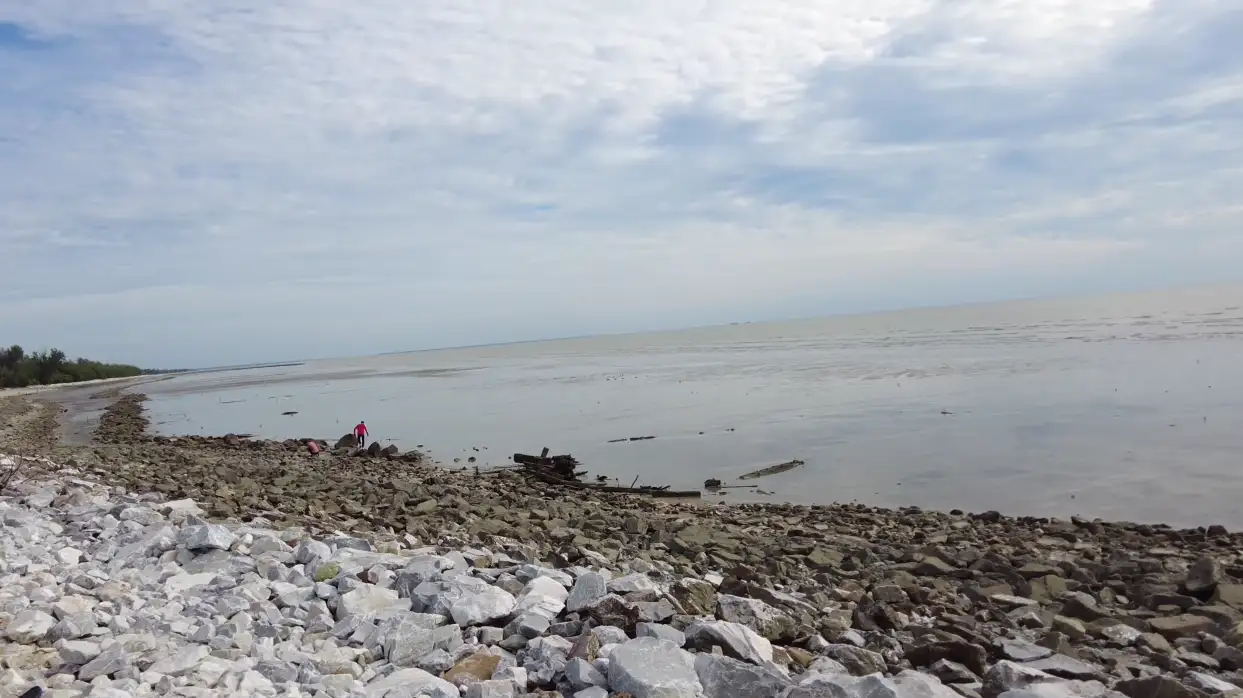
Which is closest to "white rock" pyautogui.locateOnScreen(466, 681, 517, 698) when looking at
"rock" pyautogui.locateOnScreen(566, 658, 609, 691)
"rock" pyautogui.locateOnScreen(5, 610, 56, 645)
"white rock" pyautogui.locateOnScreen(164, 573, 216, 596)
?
"rock" pyautogui.locateOnScreen(566, 658, 609, 691)

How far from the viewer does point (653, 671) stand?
11.7 feet

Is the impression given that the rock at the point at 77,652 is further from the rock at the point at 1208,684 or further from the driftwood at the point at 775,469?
A: the driftwood at the point at 775,469

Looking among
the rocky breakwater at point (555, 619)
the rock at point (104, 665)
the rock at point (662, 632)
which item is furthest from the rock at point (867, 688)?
the rock at point (104, 665)

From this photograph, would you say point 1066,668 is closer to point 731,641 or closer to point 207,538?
point 731,641

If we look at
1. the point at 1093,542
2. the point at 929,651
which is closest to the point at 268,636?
the point at 929,651

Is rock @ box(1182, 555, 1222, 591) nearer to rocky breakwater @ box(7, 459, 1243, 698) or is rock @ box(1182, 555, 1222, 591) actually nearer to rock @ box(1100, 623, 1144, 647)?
rocky breakwater @ box(7, 459, 1243, 698)

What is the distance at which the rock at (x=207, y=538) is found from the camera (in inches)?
230

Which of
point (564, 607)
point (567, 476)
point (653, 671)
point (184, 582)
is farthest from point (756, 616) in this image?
point (567, 476)

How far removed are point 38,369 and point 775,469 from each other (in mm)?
73573

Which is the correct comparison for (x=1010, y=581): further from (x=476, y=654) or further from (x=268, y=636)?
(x=268, y=636)

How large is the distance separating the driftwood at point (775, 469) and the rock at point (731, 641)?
1090cm

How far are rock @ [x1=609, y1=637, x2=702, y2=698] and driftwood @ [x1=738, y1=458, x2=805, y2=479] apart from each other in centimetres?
1122

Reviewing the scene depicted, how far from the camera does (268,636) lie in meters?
4.29

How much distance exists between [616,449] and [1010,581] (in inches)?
502
